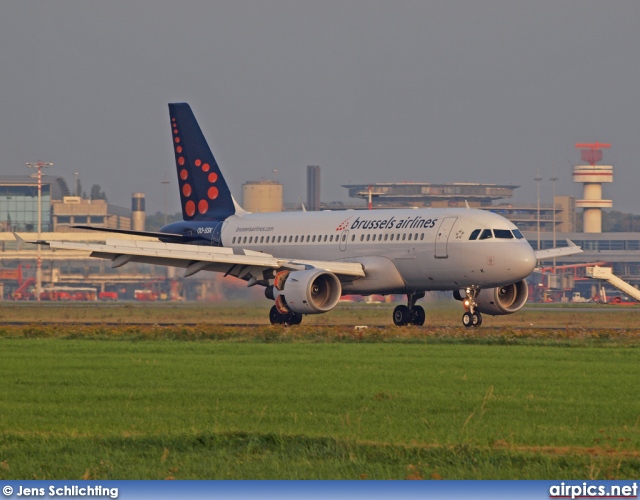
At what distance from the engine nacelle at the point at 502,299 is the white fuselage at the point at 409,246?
129 cm

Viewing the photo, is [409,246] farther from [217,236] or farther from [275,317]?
[217,236]

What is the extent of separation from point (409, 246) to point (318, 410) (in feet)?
78.3

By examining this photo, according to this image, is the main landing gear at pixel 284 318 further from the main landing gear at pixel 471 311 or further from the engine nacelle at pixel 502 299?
the engine nacelle at pixel 502 299

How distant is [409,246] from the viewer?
41.2 m

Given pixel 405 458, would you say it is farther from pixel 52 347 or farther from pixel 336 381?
pixel 52 347

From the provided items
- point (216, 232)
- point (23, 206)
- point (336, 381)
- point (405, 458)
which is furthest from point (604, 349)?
point (23, 206)

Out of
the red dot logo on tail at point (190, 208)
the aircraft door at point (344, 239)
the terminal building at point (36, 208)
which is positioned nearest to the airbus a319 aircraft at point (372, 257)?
the aircraft door at point (344, 239)

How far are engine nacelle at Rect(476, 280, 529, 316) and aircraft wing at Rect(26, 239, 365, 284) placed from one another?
13.4 feet

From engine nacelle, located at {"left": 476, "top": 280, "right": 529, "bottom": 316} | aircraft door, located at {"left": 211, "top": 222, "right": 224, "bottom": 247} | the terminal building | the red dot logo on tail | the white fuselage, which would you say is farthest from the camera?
the terminal building

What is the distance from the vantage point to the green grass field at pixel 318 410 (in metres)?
13.1

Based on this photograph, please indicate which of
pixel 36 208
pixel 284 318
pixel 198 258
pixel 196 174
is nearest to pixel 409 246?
pixel 284 318

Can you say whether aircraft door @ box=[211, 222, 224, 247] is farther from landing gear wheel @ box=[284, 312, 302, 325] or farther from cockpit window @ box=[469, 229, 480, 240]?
cockpit window @ box=[469, 229, 480, 240]

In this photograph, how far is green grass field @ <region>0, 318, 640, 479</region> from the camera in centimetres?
1309

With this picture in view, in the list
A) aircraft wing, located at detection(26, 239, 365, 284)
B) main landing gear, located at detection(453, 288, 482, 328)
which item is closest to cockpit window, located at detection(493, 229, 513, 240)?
main landing gear, located at detection(453, 288, 482, 328)
